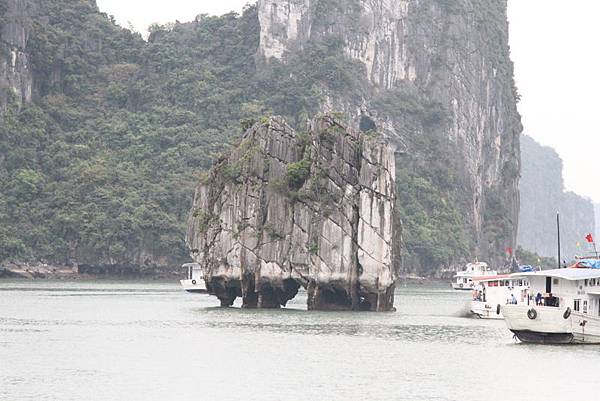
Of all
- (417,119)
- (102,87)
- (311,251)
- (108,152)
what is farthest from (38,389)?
(417,119)

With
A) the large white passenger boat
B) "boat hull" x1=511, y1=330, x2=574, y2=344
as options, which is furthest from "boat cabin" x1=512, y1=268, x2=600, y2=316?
"boat hull" x1=511, y1=330, x2=574, y2=344

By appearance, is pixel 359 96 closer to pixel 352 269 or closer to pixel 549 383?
pixel 352 269

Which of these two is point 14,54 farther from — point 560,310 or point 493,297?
point 560,310

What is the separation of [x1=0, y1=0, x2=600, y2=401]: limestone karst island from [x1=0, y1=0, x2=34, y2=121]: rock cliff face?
327mm

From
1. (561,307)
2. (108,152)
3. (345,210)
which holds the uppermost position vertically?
(108,152)

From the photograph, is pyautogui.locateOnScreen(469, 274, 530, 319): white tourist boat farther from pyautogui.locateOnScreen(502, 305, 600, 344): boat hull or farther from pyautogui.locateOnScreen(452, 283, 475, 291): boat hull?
pyautogui.locateOnScreen(452, 283, 475, 291): boat hull

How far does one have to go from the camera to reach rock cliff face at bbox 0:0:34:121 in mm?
150500

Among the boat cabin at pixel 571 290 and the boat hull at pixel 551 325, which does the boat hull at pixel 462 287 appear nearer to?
the boat cabin at pixel 571 290

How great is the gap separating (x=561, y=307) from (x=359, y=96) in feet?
407

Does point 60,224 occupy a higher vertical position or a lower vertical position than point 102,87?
lower

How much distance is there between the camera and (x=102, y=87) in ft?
554

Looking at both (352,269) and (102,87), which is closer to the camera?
(352,269)

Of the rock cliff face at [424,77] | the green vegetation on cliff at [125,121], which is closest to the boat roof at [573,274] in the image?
the green vegetation on cliff at [125,121]

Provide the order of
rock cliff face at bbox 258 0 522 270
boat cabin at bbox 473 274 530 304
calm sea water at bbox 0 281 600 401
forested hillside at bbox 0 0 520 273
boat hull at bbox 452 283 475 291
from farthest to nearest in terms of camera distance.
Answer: rock cliff face at bbox 258 0 522 270
forested hillside at bbox 0 0 520 273
boat hull at bbox 452 283 475 291
boat cabin at bbox 473 274 530 304
calm sea water at bbox 0 281 600 401
